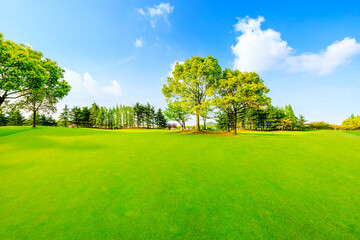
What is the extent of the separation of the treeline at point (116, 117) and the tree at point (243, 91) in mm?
48501

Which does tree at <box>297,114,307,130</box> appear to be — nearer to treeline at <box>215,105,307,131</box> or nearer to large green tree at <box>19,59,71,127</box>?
treeline at <box>215,105,307,131</box>

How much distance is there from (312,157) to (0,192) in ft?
59.5

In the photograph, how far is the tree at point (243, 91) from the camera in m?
23.2

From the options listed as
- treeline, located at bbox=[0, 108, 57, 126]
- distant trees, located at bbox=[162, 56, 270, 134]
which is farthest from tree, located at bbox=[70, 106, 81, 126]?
distant trees, located at bbox=[162, 56, 270, 134]

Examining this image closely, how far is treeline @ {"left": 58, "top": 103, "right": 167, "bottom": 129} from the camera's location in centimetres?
6294

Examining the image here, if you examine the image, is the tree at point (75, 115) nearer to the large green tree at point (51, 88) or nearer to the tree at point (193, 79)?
the large green tree at point (51, 88)

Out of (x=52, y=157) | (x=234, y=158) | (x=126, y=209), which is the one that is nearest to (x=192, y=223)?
(x=126, y=209)

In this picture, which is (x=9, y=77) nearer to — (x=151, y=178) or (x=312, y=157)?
(x=151, y=178)

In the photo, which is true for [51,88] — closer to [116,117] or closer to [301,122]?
[116,117]

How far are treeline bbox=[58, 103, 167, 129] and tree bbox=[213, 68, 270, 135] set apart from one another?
48501 mm

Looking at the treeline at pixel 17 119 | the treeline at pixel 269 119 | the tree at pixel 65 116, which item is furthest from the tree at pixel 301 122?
the treeline at pixel 17 119

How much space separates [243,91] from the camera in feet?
76.8

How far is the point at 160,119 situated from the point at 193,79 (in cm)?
4601

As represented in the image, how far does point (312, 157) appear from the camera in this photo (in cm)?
1018
